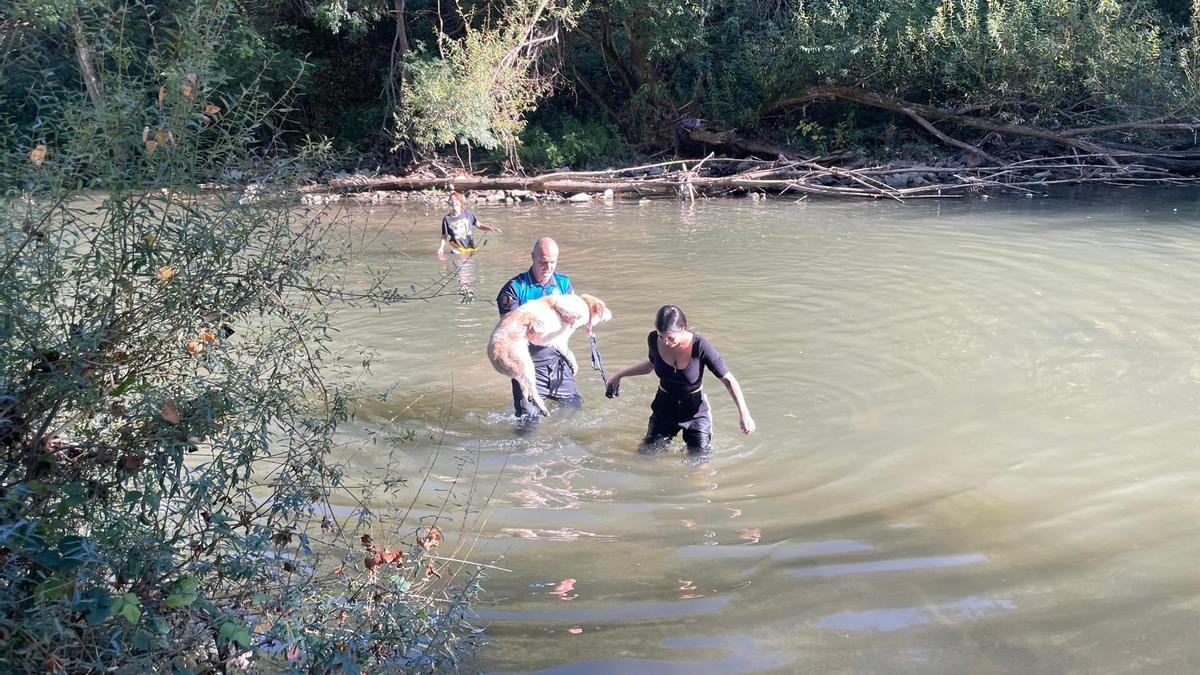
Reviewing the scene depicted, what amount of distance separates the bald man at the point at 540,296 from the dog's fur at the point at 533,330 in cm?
31

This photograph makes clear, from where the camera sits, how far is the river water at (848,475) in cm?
497

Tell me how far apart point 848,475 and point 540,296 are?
2.94m

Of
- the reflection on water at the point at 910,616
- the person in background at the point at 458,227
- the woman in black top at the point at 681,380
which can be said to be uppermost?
the person in background at the point at 458,227

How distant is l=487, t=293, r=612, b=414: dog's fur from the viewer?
7.91 m

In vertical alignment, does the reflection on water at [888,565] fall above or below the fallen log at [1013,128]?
below

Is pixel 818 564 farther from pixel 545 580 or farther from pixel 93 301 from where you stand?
pixel 93 301

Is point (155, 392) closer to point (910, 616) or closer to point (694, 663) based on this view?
point (694, 663)

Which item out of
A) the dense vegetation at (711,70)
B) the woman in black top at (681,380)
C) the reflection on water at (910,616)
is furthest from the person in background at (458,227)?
the reflection on water at (910,616)

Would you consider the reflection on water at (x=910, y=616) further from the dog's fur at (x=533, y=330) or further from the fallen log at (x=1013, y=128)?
the fallen log at (x=1013, y=128)

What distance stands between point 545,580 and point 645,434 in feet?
9.61

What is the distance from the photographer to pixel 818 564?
19.0 feet

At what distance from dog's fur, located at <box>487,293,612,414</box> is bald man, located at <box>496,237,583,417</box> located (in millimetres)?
315

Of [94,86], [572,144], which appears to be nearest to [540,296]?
[94,86]

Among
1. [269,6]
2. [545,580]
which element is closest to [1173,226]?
[545,580]
